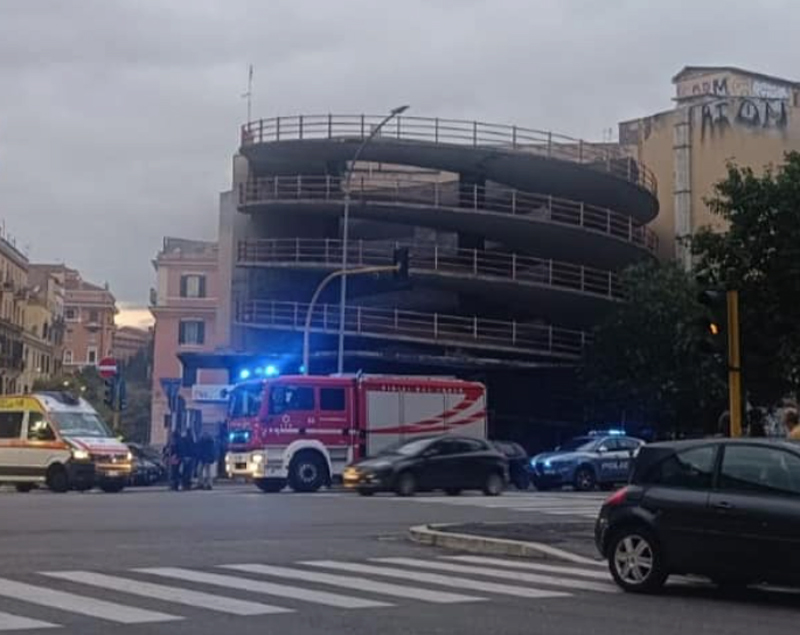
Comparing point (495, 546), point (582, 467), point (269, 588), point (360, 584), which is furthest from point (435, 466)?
point (269, 588)

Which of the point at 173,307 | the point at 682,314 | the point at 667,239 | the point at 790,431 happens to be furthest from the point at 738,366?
the point at 173,307

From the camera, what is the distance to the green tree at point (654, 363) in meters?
50.9

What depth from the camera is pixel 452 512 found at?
24.0 m

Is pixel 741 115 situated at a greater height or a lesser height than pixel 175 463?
greater

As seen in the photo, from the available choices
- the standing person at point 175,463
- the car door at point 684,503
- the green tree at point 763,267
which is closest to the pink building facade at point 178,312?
the standing person at point 175,463

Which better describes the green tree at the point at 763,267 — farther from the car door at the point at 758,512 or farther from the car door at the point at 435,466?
the car door at the point at 435,466

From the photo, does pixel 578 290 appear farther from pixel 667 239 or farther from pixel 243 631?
→ pixel 243 631

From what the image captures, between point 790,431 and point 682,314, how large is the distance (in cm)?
3378

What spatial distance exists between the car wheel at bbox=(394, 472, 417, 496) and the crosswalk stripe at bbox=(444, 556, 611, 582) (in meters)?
13.7

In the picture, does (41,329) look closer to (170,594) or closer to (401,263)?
(401,263)

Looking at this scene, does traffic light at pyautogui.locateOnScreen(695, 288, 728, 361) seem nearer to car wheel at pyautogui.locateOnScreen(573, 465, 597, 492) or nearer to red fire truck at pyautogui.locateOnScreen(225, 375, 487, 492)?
red fire truck at pyautogui.locateOnScreen(225, 375, 487, 492)

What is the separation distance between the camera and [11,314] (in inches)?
3718

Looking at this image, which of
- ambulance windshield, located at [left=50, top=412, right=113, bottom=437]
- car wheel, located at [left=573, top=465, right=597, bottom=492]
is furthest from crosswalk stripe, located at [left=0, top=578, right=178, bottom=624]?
car wheel, located at [left=573, top=465, right=597, bottom=492]

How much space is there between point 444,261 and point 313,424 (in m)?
24.8
